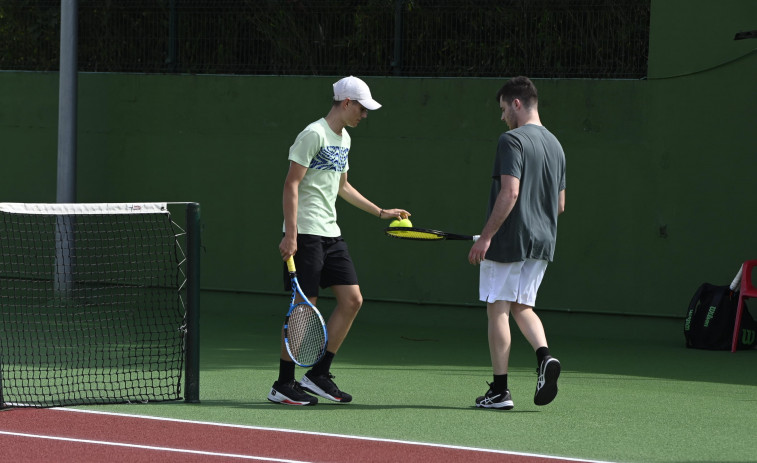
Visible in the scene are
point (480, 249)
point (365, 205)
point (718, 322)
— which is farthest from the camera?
point (718, 322)

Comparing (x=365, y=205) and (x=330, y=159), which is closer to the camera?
(x=330, y=159)

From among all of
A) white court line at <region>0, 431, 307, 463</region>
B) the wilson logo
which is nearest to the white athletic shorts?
white court line at <region>0, 431, 307, 463</region>

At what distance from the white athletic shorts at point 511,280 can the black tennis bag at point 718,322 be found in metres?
3.23

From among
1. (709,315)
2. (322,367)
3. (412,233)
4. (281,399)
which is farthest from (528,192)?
(709,315)

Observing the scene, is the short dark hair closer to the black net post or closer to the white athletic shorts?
the white athletic shorts

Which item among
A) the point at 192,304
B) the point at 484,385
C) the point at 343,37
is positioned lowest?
the point at 484,385

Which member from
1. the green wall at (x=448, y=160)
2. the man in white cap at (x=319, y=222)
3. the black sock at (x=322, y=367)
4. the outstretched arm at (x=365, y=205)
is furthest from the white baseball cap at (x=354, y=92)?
the green wall at (x=448, y=160)

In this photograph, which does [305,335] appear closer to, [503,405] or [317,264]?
[317,264]

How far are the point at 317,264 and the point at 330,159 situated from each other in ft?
1.93

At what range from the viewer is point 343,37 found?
37.6ft

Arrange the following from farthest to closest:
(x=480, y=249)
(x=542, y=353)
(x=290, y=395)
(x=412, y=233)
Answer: (x=412, y=233) < (x=290, y=395) < (x=542, y=353) < (x=480, y=249)

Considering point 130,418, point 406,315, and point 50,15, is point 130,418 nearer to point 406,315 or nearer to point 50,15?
point 406,315

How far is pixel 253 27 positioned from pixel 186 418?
6129 millimetres

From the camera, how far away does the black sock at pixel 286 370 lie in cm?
678
